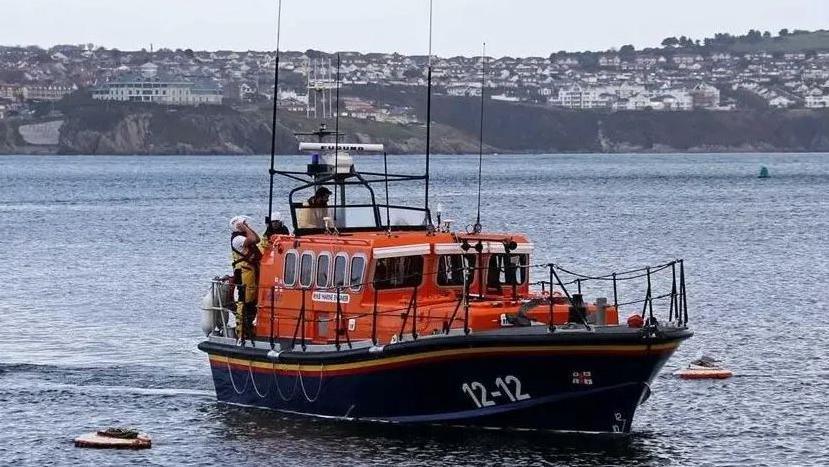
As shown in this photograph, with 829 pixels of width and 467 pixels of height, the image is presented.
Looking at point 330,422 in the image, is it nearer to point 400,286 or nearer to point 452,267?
point 400,286

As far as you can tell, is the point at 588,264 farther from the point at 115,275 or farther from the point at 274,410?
the point at 274,410

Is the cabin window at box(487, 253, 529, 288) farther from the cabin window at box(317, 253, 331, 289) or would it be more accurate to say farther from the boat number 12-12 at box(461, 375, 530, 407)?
the cabin window at box(317, 253, 331, 289)

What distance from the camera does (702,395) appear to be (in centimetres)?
3216

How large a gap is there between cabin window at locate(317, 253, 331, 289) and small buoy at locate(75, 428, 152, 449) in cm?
347

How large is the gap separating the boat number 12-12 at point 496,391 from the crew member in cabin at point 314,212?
14.2 ft

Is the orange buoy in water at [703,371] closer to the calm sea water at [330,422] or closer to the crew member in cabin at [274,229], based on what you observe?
the calm sea water at [330,422]

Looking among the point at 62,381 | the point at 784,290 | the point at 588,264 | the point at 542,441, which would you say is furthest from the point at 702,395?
the point at 588,264

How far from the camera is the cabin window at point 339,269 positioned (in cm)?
2777

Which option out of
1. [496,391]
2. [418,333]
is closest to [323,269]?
[418,333]

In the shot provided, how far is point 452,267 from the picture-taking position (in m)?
27.9

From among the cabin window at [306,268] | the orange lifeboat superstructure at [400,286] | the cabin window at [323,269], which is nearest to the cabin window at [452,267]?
the orange lifeboat superstructure at [400,286]

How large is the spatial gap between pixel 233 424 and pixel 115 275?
30383 millimetres

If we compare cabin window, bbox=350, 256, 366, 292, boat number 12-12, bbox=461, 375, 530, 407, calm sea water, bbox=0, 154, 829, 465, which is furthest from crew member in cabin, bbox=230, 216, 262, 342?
boat number 12-12, bbox=461, 375, 530, 407

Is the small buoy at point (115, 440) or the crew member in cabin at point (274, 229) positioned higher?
the crew member in cabin at point (274, 229)
